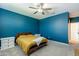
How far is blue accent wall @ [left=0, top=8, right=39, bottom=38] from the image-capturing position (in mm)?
3455

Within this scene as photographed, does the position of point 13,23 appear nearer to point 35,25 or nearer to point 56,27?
point 35,25

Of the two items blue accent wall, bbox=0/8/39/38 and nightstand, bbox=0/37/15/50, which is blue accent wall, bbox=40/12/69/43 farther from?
nightstand, bbox=0/37/15/50

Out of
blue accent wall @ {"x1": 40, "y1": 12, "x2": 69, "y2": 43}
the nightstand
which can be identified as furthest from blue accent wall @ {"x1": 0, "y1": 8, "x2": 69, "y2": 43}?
the nightstand

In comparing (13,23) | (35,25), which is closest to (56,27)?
A: (35,25)

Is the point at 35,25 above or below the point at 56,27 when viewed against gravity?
above

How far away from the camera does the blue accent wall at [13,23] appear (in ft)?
11.3

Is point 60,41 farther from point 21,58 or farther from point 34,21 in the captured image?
point 21,58

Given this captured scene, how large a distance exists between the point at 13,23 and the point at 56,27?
268cm

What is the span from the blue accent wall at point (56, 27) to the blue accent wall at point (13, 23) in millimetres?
883

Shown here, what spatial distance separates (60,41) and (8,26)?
3.22 m

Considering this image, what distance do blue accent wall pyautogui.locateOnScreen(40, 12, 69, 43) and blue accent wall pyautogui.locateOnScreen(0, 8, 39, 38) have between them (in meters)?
0.88

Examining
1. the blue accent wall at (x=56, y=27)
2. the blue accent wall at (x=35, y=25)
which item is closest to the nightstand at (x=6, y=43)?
the blue accent wall at (x=35, y=25)

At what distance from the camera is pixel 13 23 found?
3748mm

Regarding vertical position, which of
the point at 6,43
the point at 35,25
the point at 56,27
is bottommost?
the point at 6,43
